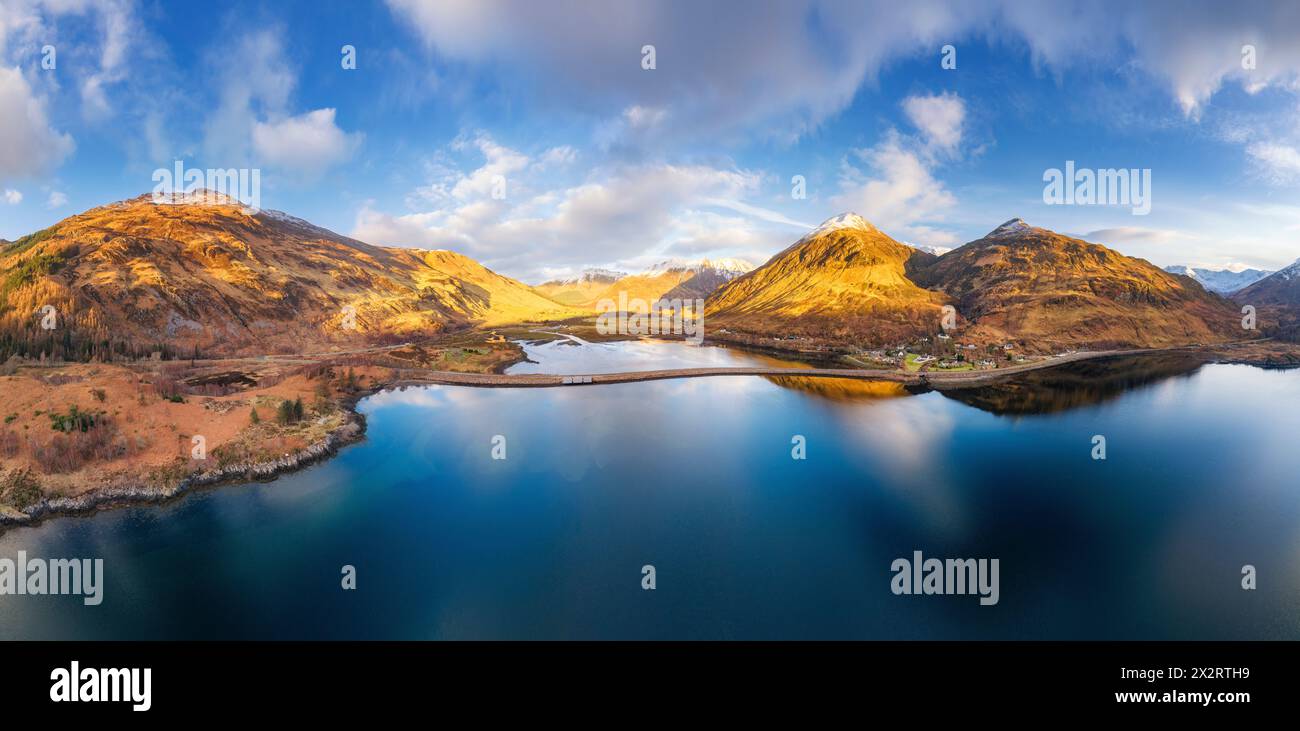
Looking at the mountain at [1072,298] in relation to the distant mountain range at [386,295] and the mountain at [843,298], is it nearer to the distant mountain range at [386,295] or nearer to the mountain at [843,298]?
the distant mountain range at [386,295]

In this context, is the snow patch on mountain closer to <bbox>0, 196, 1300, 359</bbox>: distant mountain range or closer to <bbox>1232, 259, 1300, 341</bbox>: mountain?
<bbox>0, 196, 1300, 359</bbox>: distant mountain range

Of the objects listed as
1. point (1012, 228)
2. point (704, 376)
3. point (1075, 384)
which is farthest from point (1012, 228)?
point (704, 376)

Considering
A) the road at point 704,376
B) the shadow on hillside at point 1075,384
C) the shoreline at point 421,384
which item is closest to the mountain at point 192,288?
the shoreline at point 421,384

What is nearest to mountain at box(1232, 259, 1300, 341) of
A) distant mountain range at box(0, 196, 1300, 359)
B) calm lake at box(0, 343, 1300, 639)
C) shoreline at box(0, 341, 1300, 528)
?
distant mountain range at box(0, 196, 1300, 359)
